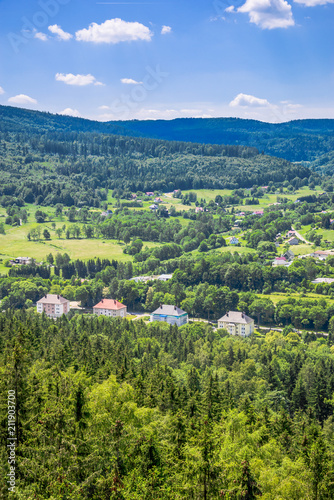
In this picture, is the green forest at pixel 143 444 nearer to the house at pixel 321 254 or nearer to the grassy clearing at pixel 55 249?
the house at pixel 321 254

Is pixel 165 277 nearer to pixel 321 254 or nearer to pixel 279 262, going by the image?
pixel 279 262

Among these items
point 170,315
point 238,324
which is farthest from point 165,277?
point 238,324

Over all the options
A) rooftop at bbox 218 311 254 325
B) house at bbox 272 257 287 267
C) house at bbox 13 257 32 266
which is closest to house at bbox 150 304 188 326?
rooftop at bbox 218 311 254 325

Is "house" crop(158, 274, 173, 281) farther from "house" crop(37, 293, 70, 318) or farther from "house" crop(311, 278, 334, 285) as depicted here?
"house" crop(311, 278, 334, 285)

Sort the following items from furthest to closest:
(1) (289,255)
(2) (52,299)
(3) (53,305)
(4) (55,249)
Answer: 1. (4) (55,249)
2. (1) (289,255)
3. (2) (52,299)
4. (3) (53,305)

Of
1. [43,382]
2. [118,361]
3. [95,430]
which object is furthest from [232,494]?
[118,361]

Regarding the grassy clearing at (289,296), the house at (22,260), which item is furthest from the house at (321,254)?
the house at (22,260)
